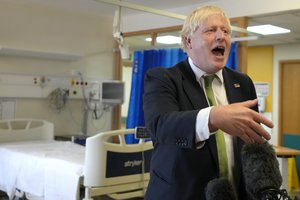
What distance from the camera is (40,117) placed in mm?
4863

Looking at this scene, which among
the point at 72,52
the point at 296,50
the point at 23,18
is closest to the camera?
the point at 23,18

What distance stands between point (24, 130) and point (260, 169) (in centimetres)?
387

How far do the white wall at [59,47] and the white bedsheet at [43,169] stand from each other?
1146 millimetres

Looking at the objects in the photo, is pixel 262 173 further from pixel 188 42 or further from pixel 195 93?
pixel 188 42

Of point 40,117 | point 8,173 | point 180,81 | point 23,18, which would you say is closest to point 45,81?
point 40,117

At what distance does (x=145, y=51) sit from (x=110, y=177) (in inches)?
89.2

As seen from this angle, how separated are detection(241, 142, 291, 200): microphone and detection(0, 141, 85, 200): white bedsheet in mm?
2081

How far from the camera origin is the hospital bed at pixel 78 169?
268 centimetres

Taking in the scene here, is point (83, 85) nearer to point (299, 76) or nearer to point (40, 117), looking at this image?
point (40, 117)

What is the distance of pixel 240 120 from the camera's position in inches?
27.0

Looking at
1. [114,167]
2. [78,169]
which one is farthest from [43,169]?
[114,167]

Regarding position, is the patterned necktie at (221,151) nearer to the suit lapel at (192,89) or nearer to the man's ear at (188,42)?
the suit lapel at (192,89)

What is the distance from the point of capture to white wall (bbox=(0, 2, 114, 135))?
4.59 m

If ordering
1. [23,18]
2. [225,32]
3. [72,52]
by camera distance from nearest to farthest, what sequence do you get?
[225,32]
[23,18]
[72,52]
